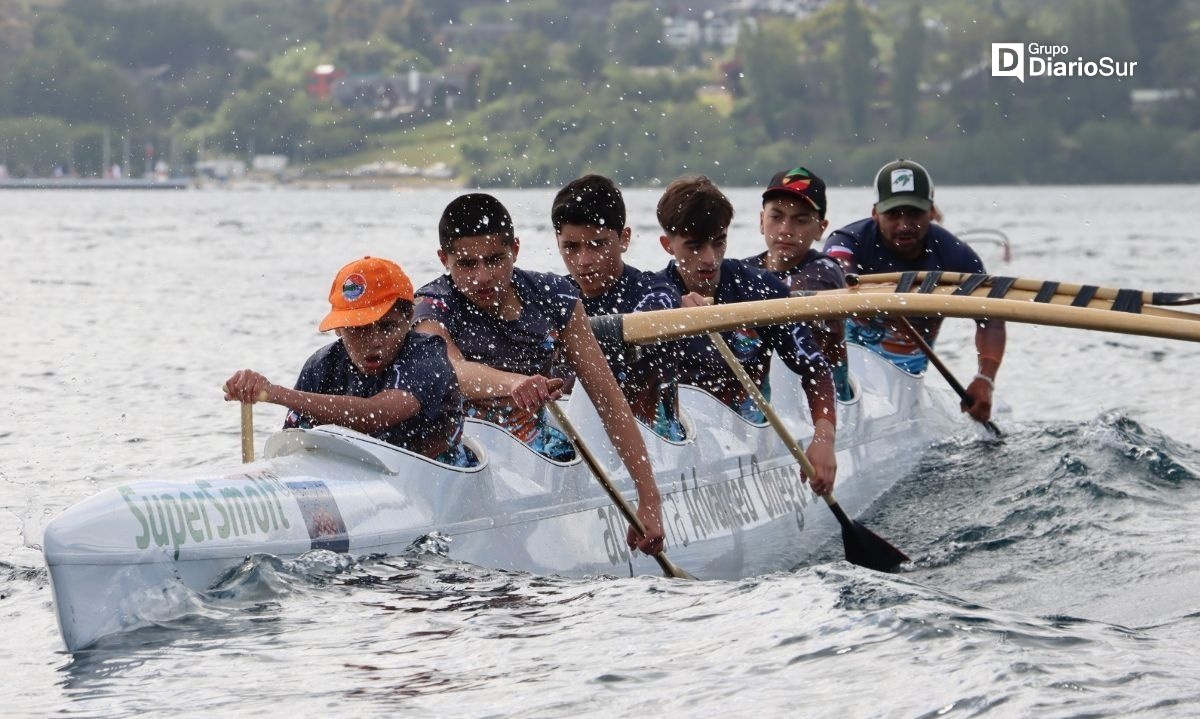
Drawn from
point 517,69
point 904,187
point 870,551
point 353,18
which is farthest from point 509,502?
point 353,18

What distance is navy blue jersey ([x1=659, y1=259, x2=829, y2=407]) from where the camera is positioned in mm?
8219

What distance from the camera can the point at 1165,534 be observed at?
8367 mm

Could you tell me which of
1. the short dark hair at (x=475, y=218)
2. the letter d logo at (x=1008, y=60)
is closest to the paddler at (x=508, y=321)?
the short dark hair at (x=475, y=218)

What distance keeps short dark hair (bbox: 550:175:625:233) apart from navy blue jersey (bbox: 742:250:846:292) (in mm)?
1771

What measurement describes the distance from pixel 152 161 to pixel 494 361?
105 meters

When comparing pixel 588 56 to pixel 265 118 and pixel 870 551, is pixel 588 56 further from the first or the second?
pixel 870 551

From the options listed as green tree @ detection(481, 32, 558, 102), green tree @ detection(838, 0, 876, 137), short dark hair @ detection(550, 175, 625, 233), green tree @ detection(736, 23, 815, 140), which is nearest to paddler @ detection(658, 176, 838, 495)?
short dark hair @ detection(550, 175, 625, 233)

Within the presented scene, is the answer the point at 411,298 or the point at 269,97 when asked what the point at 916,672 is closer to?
the point at 411,298

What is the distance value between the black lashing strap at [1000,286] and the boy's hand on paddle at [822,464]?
108 centimetres

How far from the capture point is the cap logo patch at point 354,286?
6.10 meters

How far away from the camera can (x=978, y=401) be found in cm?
1144

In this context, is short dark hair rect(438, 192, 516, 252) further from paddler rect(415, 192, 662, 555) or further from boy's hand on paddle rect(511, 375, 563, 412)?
boy's hand on paddle rect(511, 375, 563, 412)

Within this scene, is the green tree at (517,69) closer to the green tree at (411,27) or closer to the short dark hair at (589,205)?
the green tree at (411,27)

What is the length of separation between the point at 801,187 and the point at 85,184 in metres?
99.6
